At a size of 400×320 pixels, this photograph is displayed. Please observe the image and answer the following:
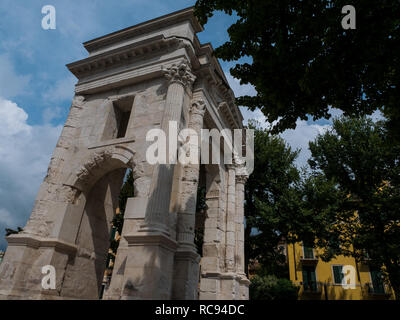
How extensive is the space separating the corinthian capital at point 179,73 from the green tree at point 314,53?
371 cm

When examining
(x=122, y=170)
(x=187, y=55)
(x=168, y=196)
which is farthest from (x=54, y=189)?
(x=187, y=55)

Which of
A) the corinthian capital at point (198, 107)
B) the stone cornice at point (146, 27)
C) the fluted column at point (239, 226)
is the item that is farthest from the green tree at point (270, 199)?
the stone cornice at point (146, 27)

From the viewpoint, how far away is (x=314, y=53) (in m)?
4.88

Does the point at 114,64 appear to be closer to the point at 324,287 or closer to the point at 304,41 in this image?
the point at 304,41

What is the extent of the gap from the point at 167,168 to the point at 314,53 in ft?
15.2

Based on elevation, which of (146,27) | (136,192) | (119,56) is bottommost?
(136,192)

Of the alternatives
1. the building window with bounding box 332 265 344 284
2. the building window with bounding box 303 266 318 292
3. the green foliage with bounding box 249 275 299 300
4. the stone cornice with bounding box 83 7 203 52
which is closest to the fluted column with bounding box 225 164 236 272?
the stone cornice with bounding box 83 7 203 52

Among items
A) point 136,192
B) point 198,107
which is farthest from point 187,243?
point 198,107

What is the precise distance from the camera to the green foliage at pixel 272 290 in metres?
19.7

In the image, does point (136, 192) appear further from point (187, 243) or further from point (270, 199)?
point (270, 199)

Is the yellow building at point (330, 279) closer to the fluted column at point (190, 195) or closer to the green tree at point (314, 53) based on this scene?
the fluted column at point (190, 195)

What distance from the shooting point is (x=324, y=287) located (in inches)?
909

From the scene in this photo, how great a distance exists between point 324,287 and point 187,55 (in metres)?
22.6

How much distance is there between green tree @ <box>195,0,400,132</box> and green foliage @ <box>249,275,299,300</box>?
58.3 feet
